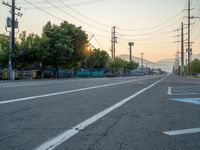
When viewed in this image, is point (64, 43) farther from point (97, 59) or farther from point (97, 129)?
point (97, 129)

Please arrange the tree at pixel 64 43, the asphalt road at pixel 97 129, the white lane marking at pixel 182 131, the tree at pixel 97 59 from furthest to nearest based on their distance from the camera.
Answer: the tree at pixel 97 59 → the tree at pixel 64 43 → the white lane marking at pixel 182 131 → the asphalt road at pixel 97 129

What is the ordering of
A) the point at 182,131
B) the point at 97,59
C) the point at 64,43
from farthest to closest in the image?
the point at 97,59 < the point at 64,43 < the point at 182,131

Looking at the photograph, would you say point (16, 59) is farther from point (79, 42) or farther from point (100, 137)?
point (100, 137)

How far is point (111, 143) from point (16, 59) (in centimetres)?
3935

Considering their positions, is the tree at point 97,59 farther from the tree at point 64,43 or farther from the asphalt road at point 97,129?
the asphalt road at point 97,129

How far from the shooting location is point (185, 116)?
23.1 ft

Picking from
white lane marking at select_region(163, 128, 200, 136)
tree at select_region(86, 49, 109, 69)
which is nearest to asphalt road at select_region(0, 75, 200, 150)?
white lane marking at select_region(163, 128, 200, 136)

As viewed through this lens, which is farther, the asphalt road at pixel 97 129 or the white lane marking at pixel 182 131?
the white lane marking at pixel 182 131

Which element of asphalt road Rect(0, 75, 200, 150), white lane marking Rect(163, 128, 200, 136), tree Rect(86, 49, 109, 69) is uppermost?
tree Rect(86, 49, 109, 69)

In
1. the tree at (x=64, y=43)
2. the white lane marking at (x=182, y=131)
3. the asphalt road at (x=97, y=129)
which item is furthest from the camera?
the tree at (x=64, y=43)

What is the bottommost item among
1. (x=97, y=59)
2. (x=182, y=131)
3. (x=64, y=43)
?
(x=182, y=131)

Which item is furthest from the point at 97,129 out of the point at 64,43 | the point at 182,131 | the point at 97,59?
the point at 97,59

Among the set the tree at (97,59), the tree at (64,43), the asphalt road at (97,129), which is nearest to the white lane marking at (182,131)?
the asphalt road at (97,129)

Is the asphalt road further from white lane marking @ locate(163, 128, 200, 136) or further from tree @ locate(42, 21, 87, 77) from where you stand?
tree @ locate(42, 21, 87, 77)
